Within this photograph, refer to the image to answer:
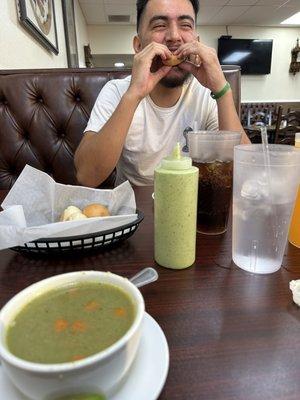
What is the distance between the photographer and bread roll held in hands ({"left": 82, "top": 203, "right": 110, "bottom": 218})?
0.60m

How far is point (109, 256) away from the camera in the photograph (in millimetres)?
554

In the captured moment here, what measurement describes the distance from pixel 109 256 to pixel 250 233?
26 centimetres

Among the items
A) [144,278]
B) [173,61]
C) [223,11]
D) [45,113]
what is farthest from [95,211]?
[223,11]

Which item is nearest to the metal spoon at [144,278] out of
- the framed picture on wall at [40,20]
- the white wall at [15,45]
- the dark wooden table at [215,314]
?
the dark wooden table at [215,314]

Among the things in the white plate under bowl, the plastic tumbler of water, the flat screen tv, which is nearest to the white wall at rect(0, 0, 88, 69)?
the plastic tumbler of water

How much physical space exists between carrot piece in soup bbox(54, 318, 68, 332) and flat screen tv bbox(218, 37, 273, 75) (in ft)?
23.2

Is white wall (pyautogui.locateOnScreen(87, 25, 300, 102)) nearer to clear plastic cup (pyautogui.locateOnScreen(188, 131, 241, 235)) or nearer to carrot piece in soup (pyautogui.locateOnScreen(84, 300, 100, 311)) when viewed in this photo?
clear plastic cup (pyautogui.locateOnScreen(188, 131, 241, 235))

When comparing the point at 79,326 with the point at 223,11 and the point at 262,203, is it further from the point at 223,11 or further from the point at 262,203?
Answer: the point at 223,11

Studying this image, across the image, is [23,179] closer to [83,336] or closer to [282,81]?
[83,336]

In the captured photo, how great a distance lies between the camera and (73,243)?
52 cm

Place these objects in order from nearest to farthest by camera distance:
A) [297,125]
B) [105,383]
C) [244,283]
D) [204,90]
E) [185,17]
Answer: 1. [105,383]
2. [244,283]
3. [185,17]
4. [204,90]
5. [297,125]

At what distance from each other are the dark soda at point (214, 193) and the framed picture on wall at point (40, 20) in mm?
1569

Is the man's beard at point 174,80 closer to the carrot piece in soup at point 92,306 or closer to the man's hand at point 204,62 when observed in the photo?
the man's hand at point 204,62

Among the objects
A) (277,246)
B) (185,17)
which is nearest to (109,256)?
(277,246)
